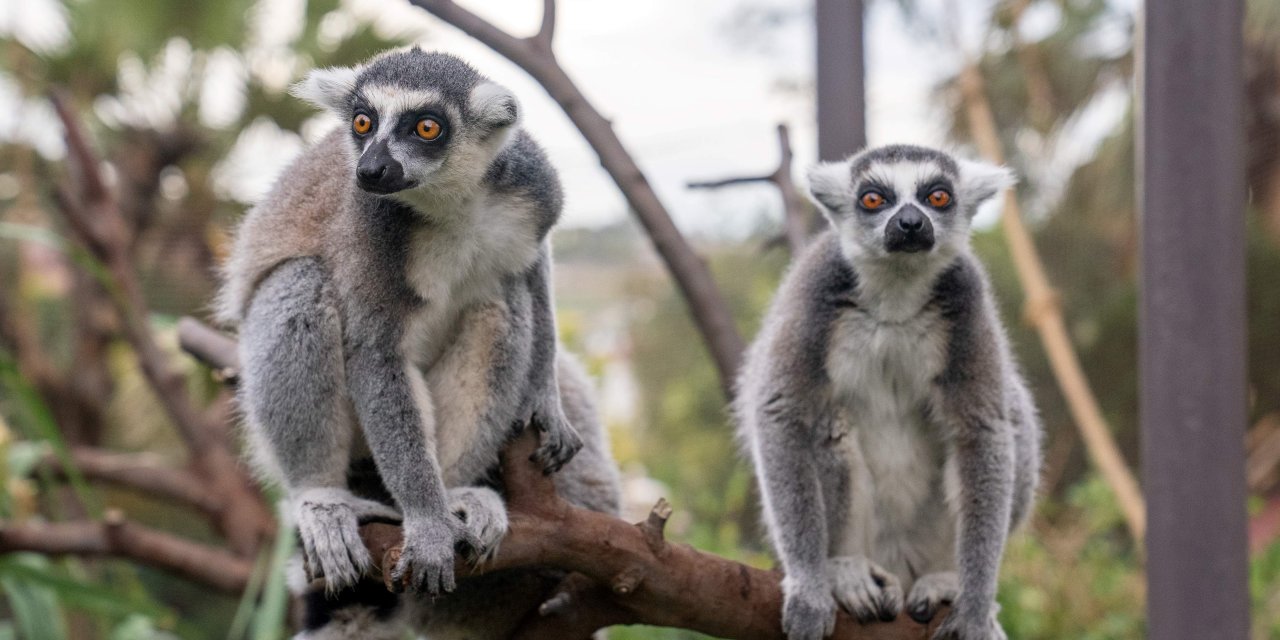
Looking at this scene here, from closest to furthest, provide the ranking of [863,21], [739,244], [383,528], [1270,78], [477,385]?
[383,528] → [477,385] → [863,21] → [739,244] → [1270,78]

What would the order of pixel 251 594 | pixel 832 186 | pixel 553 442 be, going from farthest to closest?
1. pixel 251 594
2. pixel 832 186
3. pixel 553 442

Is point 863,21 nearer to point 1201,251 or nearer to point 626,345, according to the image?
point 1201,251

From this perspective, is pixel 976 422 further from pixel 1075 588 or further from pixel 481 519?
pixel 1075 588

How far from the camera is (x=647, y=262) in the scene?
29.3 feet

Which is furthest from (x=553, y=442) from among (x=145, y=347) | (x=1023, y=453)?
(x=145, y=347)

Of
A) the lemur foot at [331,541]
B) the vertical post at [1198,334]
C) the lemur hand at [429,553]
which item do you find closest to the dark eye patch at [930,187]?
the vertical post at [1198,334]

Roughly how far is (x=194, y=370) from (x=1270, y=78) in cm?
806

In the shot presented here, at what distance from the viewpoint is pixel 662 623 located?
2699 mm

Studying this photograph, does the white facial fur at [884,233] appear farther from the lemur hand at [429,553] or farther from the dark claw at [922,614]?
the lemur hand at [429,553]

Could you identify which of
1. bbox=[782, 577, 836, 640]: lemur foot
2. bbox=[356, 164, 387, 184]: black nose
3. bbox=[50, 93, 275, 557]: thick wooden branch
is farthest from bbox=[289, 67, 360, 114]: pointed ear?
bbox=[50, 93, 275, 557]: thick wooden branch

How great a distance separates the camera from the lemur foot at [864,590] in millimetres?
2801

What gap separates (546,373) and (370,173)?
0.67m

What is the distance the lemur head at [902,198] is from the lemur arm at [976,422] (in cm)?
15

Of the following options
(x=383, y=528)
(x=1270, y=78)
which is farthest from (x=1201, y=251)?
(x=1270, y=78)
